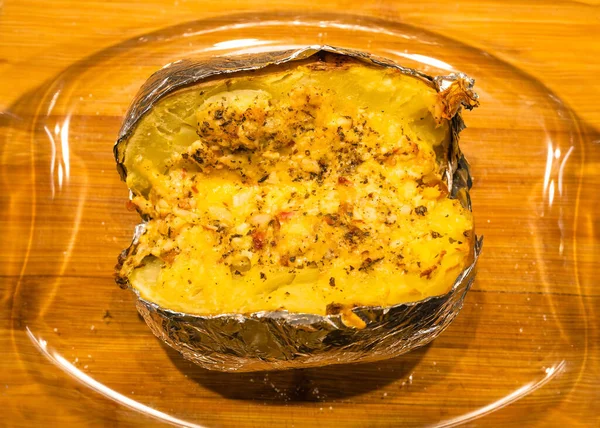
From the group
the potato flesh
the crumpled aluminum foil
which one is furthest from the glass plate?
the potato flesh

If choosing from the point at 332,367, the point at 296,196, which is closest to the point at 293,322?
the point at 296,196

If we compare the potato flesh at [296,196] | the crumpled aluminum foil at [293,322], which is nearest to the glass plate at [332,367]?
the crumpled aluminum foil at [293,322]

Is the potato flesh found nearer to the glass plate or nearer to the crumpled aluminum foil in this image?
the crumpled aluminum foil

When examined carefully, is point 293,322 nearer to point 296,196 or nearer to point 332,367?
point 296,196

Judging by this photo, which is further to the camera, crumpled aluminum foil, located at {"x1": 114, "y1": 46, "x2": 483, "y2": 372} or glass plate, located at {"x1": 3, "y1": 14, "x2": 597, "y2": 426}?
glass plate, located at {"x1": 3, "y1": 14, "x2": 597, "y2": 426}

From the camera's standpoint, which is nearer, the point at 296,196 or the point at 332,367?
the point at 296,196
